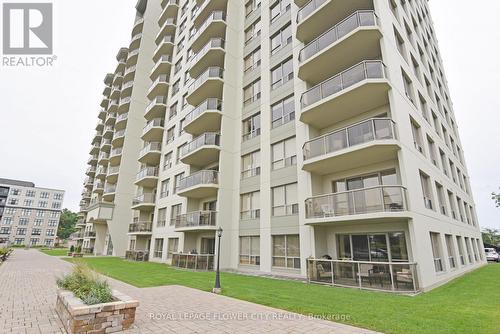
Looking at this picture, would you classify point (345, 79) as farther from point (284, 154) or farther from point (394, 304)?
point (394, 304)

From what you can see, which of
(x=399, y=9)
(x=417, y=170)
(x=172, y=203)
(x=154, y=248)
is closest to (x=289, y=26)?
(x=399, y=9)

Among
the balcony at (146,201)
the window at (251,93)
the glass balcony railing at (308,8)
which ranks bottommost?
the balcony at (146,201)

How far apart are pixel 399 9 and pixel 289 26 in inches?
288

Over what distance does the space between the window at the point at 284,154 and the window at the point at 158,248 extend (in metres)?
16.0

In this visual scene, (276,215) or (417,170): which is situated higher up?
(417,170)

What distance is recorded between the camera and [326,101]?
47.1 feet

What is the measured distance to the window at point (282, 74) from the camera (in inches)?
739

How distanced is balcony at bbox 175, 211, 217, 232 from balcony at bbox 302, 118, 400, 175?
863cm

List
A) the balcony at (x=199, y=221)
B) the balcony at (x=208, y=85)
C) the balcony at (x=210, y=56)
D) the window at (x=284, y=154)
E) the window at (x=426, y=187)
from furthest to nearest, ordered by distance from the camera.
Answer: the balcony at (x=210, y=56) → the balcony at (x=208, y=85) → the balcony at (x=199, y=221) → the window at (x=284, y=154) → the window at (x=426, y=187)

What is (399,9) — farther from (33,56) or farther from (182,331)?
(33,56)

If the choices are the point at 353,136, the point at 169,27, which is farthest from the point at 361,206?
the point at 169,27

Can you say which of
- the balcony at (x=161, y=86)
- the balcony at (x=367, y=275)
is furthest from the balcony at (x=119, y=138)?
the balcony at (x=367, y=275)

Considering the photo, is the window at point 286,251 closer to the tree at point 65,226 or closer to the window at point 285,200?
the window at point 285,200

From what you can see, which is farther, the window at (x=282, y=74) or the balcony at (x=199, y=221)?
the balcony at (x=199, y=221)
